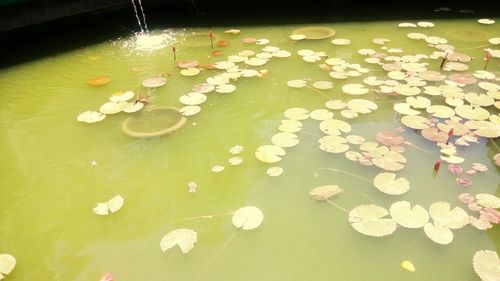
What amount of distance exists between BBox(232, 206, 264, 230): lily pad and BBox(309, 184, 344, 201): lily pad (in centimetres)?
34

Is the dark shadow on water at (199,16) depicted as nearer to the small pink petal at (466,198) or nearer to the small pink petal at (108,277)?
the small pink petal at (466,198)

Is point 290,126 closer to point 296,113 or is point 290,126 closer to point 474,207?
point 296,113

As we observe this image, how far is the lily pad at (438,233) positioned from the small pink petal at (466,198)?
292 millimetres

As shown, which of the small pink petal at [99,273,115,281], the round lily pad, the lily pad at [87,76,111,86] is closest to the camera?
the small pink petal at [99,273,115,281]

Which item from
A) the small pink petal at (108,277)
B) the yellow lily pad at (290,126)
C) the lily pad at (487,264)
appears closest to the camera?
the lily pad at (487,264)

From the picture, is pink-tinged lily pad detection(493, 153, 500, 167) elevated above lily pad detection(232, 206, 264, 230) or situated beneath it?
situated beneath

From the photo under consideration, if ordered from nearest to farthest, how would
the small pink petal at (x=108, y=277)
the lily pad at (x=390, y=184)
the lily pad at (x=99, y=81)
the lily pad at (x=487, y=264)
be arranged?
the lily pad at (x=487, y=264) → the small pink petal at (x=108, y=277) → the lily pad at (x=390, y=184) → the lily pad at (x=99, y=81)

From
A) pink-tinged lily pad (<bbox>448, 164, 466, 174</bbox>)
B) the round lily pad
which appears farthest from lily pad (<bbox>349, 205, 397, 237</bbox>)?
the round lily pad

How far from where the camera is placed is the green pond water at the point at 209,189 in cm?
180

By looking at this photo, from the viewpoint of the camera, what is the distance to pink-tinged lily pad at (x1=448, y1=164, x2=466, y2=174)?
7.32 ft

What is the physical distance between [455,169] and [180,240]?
1707 millimetres

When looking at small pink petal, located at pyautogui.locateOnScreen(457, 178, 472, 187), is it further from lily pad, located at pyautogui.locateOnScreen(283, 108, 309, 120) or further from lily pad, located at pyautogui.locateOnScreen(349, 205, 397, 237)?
lily pad, located at pyautogui.locateOnScreen(283, 108, 309, 120)

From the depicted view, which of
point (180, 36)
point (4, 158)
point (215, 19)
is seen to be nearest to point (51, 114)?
point (4, 158)

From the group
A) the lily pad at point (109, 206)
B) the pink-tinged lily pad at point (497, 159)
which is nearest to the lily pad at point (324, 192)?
the pink-tinged lily pad at point (497, 159)
